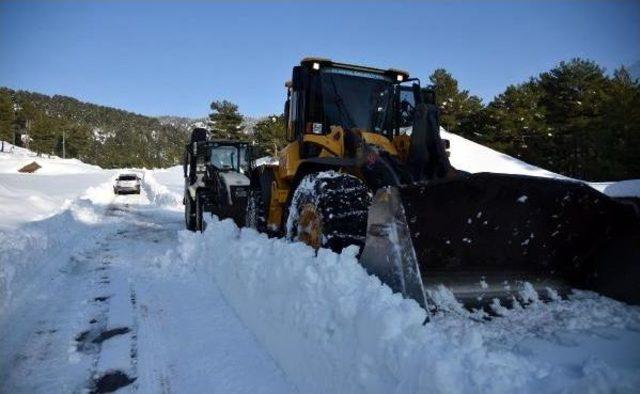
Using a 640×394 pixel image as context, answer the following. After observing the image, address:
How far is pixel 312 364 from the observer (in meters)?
3.28

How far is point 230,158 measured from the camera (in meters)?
12.5

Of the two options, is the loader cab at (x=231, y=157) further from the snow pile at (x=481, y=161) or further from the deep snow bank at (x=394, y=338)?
the snow pile at (x=481, y=161)

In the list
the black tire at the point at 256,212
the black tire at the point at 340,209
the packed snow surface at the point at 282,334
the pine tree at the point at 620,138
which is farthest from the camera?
the pine tree at the point at 620,138

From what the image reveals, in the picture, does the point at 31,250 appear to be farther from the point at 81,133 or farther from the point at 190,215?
the point at 81,133

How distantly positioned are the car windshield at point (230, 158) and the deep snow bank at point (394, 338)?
804cm

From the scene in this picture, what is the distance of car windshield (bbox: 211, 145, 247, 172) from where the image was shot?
12.4m

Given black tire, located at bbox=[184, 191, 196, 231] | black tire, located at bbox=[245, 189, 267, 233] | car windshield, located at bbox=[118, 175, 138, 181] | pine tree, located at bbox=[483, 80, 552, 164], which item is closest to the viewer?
black tire, located at bbox=[245, 189, 267, 233]

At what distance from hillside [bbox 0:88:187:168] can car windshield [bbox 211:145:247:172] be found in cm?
8374

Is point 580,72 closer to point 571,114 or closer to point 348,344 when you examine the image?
point 571,114

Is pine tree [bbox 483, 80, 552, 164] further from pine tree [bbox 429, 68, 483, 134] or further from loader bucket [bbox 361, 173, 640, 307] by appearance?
loader bucket [bbox 361, 173, 640, 307]

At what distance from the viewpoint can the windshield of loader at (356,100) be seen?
5.86 meters

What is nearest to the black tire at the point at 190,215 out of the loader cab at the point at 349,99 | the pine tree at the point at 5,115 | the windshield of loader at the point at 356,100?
the loader cab at the point at 349,99

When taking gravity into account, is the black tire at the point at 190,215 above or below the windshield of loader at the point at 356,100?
below

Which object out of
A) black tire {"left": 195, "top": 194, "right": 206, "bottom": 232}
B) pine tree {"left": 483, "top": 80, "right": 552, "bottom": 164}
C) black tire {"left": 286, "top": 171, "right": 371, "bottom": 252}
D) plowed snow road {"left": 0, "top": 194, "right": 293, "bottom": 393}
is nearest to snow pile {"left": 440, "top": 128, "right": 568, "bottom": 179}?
pine tree {"left": 483, "top": 80, "right": 552, "bottom": 164}
